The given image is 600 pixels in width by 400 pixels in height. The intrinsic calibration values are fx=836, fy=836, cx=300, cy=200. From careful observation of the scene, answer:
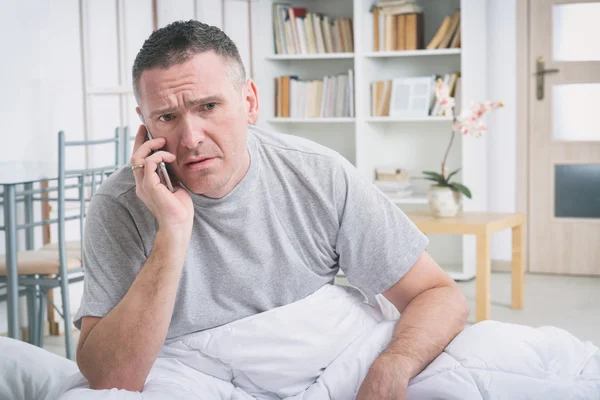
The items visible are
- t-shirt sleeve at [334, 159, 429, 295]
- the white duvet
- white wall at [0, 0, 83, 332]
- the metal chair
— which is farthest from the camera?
white wall at [0, 0, 83, 332]

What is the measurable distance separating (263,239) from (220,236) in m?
0.08

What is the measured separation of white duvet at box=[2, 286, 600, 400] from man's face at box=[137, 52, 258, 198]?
0.27 metres

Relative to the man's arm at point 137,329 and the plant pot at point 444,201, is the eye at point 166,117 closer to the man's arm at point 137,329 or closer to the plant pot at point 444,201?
the man's arm at point 137,329

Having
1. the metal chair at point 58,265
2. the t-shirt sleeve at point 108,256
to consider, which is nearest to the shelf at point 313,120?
the metal chair at point 58,265

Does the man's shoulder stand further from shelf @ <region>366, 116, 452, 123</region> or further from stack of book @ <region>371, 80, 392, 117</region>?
stack of book @ <region>371, 80, 392, 117</region>

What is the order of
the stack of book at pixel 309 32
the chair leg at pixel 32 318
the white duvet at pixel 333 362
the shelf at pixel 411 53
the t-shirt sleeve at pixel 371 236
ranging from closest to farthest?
the white duvet at pixel 333 362, the t-shirt sleeve at pixel 371 236, the chair leg at pixel 32 318, the shelf at pixel 411 53, the stack of book at pixel 309 32

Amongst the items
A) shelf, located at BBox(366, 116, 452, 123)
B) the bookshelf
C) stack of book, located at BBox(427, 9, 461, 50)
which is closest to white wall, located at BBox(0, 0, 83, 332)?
the bookshelf

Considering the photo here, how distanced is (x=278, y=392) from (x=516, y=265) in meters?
2.92

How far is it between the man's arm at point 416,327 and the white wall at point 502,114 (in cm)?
368

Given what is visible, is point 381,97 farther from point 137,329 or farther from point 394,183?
point 137,329

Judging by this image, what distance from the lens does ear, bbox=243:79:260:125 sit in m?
1.59

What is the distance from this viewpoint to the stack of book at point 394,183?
5020mm

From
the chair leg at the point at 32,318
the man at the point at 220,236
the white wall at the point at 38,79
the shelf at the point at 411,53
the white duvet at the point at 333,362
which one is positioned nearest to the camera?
the white duvet at the point at 333,362

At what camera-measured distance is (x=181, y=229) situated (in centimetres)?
143
